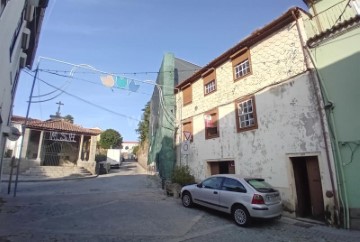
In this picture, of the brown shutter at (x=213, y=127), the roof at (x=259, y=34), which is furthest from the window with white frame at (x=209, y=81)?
the brown shutter at (x=213, y=127)

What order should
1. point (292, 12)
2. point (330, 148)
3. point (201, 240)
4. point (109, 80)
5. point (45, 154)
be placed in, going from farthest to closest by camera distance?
point (45, 154) < point (109, 80) < point (292, 12) < point (330, 148) < point (201, 240)

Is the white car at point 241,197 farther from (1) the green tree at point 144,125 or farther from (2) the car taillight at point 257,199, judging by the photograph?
(1) the green tree at point 144,125

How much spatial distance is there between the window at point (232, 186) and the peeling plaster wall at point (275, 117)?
2433mm

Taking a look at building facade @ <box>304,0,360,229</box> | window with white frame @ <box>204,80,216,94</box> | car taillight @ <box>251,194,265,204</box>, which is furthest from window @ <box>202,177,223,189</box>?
window with white frame @ <box>204,80,216,94</box>

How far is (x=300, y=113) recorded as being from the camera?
32.6ft

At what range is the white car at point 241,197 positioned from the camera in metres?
8.09

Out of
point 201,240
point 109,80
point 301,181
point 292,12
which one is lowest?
point 201,240

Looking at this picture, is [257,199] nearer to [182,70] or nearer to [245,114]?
[245,114]

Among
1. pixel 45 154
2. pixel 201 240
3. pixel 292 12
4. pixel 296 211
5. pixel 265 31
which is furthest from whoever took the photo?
pixel 45 154

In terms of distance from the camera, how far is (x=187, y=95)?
57.9 feet

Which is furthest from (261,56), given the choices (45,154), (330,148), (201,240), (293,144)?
(45,154)

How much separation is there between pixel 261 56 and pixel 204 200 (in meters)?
7.02

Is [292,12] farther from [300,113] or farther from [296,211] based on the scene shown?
[296,211]

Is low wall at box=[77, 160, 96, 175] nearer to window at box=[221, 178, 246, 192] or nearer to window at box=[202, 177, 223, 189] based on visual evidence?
window at box=[202, 177, 223, 189]
